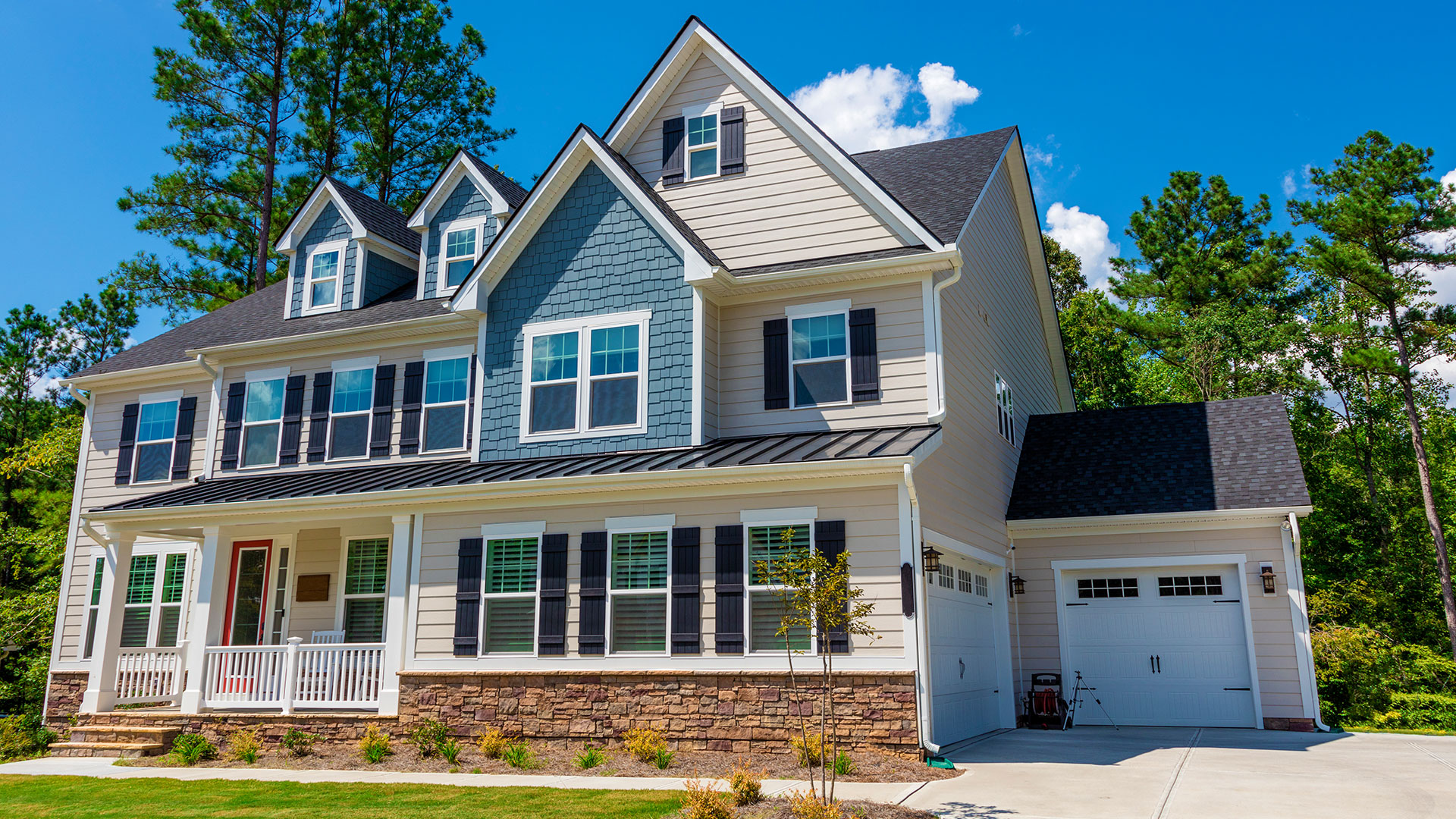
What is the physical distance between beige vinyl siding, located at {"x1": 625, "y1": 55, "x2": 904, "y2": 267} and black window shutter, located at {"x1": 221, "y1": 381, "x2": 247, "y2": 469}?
28.2 feet

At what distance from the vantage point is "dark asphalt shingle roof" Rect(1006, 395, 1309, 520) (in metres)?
15.3

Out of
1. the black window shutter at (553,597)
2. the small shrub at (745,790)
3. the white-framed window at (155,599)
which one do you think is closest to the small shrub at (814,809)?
the small shrub at (745,790)

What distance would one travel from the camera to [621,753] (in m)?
11.8

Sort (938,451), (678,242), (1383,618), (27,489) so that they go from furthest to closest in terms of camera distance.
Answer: (27,489) < (1383,618) < (678,242) < (938,451)

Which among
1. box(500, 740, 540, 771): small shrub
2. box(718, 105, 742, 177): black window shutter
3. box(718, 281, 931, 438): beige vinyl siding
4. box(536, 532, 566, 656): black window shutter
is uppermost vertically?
box(718, 105, 742, 177): black window shutter

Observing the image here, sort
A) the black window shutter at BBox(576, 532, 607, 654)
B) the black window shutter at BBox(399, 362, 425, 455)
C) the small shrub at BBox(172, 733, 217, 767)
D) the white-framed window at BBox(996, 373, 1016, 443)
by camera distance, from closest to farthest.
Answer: the black window shutter at BBox(576, 532, 607, 654) → the small shrub at BBox(172, 733, 217, 767) → the black window shutter at BBox(399, 362, 425, 455) → the white-framed window at BBox(996, 373, 1016, 443)

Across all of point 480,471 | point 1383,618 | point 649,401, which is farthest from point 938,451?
point 1383,618

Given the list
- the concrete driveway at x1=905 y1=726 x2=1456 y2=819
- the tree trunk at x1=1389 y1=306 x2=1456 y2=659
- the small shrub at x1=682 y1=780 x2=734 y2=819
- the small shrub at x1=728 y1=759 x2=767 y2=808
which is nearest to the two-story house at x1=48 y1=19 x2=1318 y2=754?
the concrete driveway at x1=905 y1=726 x2=1456 y2=819

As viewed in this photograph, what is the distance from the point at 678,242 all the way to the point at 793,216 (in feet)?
6.18

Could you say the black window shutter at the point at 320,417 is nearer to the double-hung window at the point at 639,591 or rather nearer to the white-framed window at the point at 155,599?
the white-framed window at the point at 155,599

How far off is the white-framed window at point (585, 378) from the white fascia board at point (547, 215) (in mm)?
1069

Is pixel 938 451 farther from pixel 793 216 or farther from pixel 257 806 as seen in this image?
pixel 257 806

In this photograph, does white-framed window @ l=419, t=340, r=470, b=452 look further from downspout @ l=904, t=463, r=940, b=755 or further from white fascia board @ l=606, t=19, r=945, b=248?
downspout @ l=904, t=463, r=940, b=755

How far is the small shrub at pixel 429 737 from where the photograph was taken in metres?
12.3
